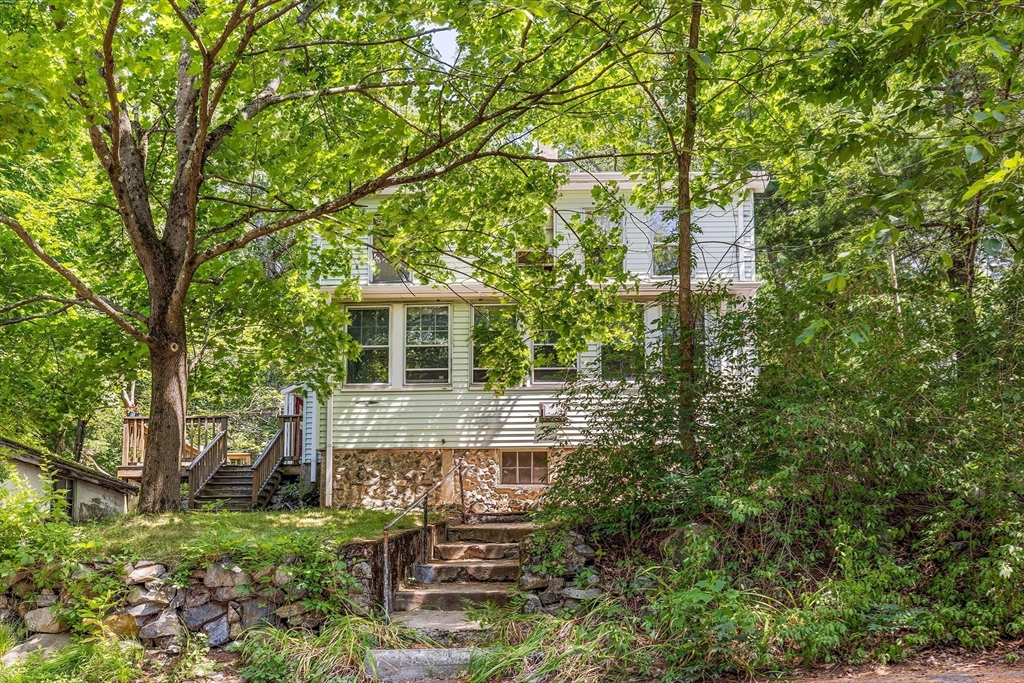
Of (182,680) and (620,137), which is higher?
(620,137)

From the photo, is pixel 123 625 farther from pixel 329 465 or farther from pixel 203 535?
pixel 329 465

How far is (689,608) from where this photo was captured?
5762mm

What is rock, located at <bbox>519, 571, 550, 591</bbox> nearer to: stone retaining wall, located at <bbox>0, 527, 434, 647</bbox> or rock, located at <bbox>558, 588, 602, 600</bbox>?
rock, located at <bbox>558, 588, 602, 600</bbox>

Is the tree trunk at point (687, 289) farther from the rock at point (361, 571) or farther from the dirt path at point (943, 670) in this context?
the rock at point (361, 571)

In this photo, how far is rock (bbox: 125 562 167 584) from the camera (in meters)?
7.17

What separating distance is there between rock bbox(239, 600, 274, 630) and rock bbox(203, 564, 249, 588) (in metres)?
0.22

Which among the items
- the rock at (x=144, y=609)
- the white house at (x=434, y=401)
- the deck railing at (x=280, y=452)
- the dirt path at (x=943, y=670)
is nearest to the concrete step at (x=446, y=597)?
the rock at (x=144, y=609)

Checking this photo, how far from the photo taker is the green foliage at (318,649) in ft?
20.5

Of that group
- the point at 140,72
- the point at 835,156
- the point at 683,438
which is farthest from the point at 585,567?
the point at 140,72

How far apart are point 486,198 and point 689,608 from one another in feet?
19.1

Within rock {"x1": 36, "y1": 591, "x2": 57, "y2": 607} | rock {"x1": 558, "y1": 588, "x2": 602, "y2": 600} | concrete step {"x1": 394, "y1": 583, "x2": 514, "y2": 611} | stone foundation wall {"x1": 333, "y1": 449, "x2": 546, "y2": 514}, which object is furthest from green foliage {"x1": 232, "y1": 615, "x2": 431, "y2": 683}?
stone foundation wall {"x1": 333, "y1": 449, "x2": 546, "y2": 514}

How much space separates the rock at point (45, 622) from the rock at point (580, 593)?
15.2ft

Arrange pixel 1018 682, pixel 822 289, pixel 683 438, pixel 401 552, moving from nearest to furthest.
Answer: pixel 1018 682
pixel 822 289
pixel 683 438
pixel 401 552

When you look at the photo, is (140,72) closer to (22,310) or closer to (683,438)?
(683,438)
